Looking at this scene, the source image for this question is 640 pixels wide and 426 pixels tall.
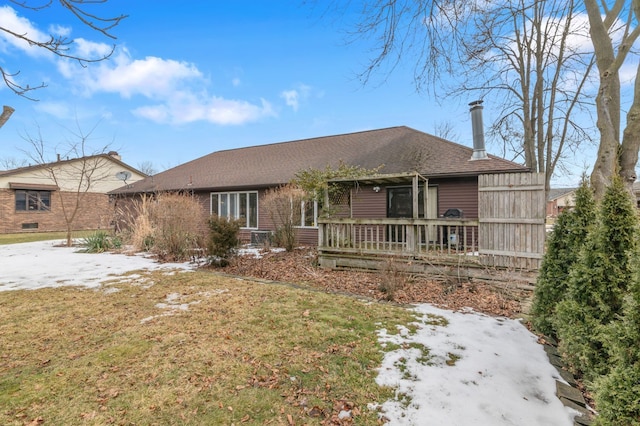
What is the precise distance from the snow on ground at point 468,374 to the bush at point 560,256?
328 mm

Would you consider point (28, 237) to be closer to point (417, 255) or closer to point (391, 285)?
point (391, 285)

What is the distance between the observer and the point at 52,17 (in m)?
3.30

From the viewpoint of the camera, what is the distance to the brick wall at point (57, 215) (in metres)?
19.7

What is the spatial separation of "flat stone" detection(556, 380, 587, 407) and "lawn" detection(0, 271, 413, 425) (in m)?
1.51

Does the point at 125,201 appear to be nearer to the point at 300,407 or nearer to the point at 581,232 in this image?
the point at 300,407

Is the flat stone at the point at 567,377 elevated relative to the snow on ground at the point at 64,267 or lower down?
lower down

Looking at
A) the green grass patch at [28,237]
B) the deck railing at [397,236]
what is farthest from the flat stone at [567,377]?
the green grass patch at [28,237]

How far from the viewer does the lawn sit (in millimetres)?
2424

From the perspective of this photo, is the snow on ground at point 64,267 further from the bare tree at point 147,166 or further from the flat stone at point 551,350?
the bare tree at point 147,166

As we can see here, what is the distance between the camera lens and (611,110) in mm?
4188

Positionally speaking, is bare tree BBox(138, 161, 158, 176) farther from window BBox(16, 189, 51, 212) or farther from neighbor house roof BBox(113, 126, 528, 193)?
neighbor house roof BBox(113, 126, 528, 193)

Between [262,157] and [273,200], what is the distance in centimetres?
721

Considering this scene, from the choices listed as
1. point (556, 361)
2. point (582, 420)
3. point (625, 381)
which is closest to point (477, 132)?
point (556, 361)

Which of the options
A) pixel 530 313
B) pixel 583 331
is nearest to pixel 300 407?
pixel 583 331
